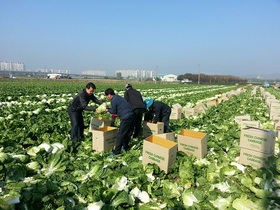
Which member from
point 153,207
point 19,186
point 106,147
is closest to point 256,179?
point 153,207

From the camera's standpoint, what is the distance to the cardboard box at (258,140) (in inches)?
179

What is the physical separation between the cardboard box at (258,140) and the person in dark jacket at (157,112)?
248 cm

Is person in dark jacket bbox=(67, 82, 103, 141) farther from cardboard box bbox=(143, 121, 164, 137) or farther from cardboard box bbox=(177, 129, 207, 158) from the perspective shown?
cardboard box bbox=(177, 129, 207, 158)

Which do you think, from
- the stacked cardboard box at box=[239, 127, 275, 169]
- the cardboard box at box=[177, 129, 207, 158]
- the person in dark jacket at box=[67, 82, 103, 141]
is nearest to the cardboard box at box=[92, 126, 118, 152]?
the person in dark jacket at box=[67, 82, 103, 141]

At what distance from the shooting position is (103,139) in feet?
17.5

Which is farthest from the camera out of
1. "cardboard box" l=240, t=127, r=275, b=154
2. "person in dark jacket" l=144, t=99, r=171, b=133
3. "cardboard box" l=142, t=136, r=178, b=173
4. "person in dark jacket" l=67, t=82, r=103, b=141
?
"person in dark jacket" l=144, t=99, r=171, b=133

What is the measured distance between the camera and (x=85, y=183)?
3699 millimetres

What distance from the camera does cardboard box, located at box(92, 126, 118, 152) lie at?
17.6 ft

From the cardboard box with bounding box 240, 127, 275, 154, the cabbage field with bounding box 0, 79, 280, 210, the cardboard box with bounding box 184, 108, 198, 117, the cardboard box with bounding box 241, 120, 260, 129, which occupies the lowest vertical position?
the cabbage field with bounding box 0, 79, 280, 210

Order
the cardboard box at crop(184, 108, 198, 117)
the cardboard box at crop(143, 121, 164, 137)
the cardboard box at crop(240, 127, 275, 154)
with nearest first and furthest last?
the cardboard box at crop(240, 127, 275, 154) < the cardboard box at crop(143, 121, 164, 137) < the cardboard box at crop(184, 108, 198, 117)

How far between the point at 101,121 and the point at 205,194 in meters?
3.58

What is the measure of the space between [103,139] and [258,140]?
3.25 meters

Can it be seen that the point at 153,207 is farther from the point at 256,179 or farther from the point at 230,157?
the point at 230,157

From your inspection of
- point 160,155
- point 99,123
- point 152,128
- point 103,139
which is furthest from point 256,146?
point 99,123
